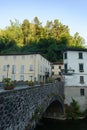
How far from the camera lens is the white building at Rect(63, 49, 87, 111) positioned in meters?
49.7

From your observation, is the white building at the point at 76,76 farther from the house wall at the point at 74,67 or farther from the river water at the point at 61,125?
the river water at the point at 61,125

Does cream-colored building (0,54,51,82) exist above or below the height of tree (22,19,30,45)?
below

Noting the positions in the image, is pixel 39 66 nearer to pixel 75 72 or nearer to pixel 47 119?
pixel 75 72

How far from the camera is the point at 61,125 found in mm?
39844

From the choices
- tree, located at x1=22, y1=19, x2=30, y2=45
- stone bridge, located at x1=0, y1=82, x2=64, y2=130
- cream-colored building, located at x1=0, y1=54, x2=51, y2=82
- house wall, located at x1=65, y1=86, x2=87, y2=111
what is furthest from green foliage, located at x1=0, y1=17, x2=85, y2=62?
stone bridge, located at x1=0, y1=82, x2=64, y2=130

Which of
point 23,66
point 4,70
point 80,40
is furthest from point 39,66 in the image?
point 80,40

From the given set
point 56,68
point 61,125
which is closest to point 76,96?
point 61,125

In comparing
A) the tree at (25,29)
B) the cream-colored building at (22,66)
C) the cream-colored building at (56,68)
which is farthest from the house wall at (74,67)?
the tree at (25,29)

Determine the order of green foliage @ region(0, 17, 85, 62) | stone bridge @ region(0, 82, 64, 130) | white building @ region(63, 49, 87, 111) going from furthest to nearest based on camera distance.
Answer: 1. green foliage @ region(0, 17, 85, 62)
2. white building @ region(63, 49, 87, 111)
3. stone bridge @ region(0, 82, 64, 130)

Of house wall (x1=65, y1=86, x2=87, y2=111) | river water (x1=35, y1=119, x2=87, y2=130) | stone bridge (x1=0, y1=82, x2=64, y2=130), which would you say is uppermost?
stone bridge (x1=0, y1=82, x2=64, y2=130)

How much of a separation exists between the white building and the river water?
738 cm

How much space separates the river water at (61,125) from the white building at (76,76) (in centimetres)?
738

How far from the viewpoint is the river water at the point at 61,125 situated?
3772 centimetres

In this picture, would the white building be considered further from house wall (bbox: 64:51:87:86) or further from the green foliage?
the green foliage
